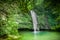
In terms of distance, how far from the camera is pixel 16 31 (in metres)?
2.60

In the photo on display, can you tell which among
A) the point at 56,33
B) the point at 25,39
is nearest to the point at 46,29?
the point at 56,33

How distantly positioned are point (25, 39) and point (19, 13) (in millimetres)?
418

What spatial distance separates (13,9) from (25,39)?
0.51m

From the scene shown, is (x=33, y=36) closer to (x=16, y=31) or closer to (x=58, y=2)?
(x=16, y=31)

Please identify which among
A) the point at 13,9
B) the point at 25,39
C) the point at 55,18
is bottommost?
the point at 25,39

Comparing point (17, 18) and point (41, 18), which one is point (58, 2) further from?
point (17, 18)

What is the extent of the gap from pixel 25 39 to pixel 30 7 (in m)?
0.51

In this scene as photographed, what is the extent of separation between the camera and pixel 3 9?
105 inches

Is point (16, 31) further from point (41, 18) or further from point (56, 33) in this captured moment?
point (56, 33)

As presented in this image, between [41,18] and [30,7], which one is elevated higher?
[30,7]

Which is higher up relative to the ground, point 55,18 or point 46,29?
point 55,18

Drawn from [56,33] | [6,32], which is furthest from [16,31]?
[56,33]

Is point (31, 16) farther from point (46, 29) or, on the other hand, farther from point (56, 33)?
point (56, 33)

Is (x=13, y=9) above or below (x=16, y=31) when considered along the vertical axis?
above
